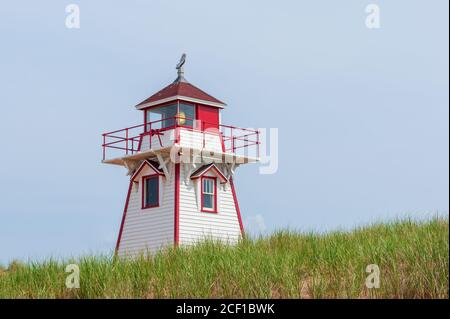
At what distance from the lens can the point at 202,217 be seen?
1187 inches

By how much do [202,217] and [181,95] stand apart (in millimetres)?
4439

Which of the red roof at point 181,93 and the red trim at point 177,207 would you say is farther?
the red roof at point 181,93

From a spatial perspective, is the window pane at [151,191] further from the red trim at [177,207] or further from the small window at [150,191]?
the red trim at [177,207]

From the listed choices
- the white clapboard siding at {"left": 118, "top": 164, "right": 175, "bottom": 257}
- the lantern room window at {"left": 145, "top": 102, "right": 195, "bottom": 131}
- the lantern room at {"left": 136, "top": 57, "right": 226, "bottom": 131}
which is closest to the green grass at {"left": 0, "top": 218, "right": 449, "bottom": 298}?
the white clapboard siding at {"left": 118, "top": 164, "right": 175, "bottom": 257}

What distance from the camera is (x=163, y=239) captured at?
29.4 meters

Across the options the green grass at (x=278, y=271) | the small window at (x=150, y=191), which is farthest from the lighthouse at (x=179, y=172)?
the green grass at (x=278, y=271)

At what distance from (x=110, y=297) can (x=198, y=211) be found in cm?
1453

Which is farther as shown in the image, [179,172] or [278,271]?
[179,172]

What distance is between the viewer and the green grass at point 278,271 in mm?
A: 14484

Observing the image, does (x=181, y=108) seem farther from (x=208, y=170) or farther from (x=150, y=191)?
(x=150, y=191)

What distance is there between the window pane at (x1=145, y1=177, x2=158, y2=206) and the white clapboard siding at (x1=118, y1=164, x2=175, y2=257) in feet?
0.90

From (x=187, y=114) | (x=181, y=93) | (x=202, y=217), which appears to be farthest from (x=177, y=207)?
(x=181, y=93)
